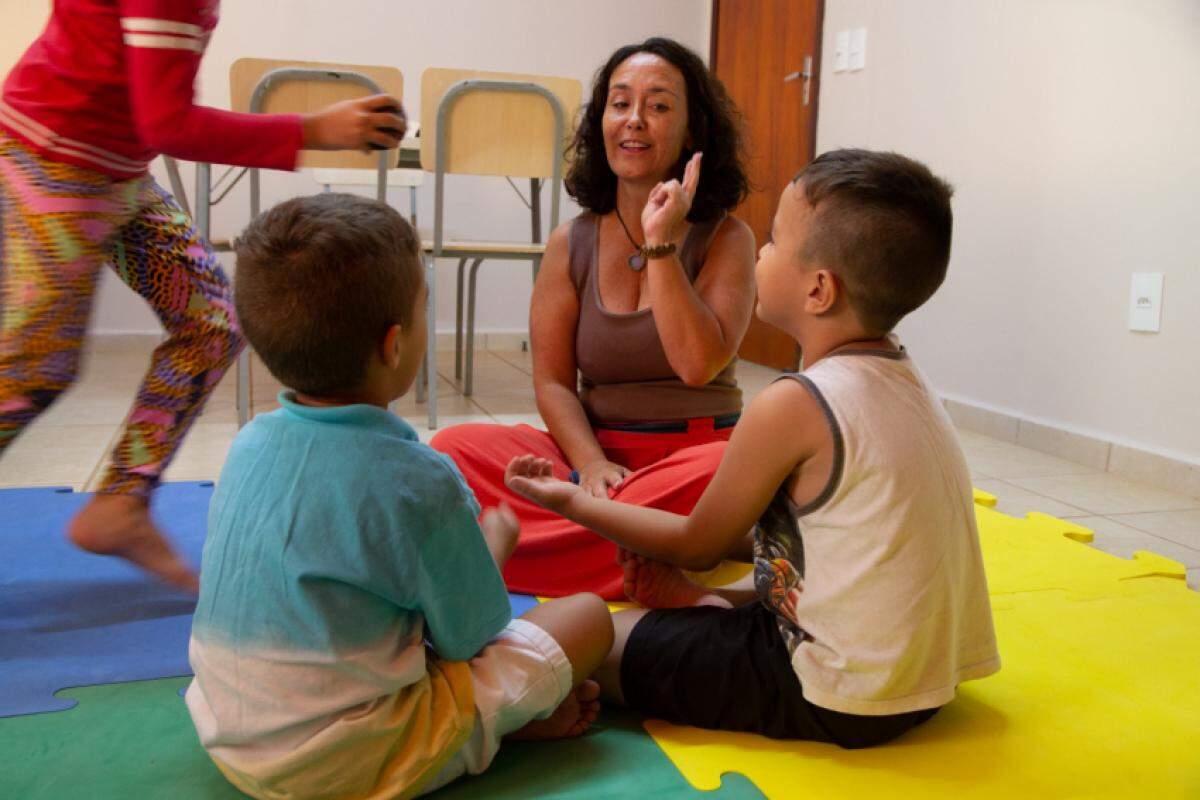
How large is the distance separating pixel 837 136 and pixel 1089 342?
1.53 metres

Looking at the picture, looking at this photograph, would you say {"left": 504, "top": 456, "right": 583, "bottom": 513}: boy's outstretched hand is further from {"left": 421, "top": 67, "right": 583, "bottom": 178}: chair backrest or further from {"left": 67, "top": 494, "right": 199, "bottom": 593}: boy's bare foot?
{"left": 421, "top": 67, "right": 583, "bottom": 178}: chair backrest

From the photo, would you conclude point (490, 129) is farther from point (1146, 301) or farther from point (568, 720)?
point (568, 720)

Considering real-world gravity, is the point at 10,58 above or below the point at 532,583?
above

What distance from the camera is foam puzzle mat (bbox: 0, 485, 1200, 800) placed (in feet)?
3.34

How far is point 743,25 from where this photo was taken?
4.59 metres

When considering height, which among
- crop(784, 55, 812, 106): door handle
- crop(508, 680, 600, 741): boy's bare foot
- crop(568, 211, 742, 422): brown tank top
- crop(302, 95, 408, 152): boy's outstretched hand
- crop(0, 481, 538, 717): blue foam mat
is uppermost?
crop(784, 55, 812, 106): door handle

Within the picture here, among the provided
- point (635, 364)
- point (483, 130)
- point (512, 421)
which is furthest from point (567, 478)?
point (483, 130)

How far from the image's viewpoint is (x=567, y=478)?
1.67 metres

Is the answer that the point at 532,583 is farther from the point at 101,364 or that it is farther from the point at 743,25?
the point at 743,25

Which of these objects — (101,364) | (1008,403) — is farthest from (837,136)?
(101,364)

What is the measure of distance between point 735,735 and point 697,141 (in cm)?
103

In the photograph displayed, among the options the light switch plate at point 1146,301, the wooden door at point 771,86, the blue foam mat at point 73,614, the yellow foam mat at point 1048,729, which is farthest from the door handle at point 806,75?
the blue foam mat at point 73,614

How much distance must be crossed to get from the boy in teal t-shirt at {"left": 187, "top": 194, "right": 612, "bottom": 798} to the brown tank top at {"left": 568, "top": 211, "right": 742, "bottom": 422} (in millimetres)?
759

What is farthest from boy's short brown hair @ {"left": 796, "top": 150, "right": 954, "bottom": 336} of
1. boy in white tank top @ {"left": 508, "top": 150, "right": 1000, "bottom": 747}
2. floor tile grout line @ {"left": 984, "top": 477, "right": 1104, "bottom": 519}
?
floor tile grout line @ {"left": 984, "top": 477, "right": 1104, "bottom": 519}
